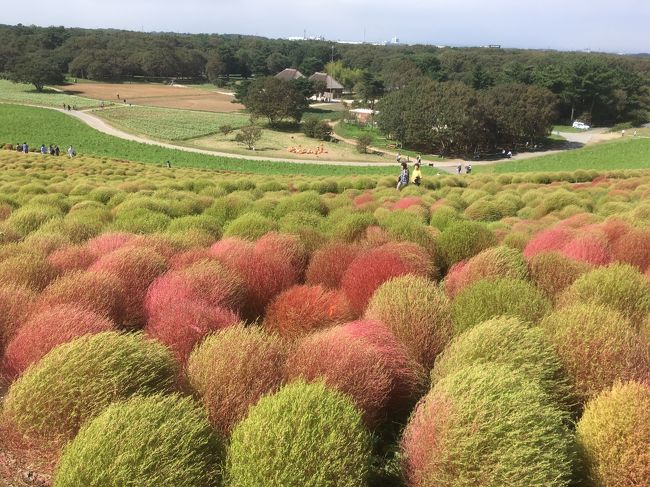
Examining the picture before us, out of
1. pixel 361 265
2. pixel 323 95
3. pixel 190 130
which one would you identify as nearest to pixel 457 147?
pixel 190 130

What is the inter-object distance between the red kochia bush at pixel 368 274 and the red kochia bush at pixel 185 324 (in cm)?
177

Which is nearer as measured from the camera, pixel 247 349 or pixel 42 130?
pixel 247 349

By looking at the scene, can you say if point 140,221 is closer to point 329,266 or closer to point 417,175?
point 329,266

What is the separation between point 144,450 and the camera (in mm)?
3555

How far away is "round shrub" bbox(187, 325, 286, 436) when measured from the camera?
14.7ft

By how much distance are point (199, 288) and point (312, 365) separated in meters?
2.32

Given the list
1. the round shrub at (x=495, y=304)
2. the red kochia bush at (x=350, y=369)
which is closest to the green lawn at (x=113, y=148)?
the round shrub at (x=495, y=304)

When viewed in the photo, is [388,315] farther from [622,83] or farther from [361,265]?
[622,83]

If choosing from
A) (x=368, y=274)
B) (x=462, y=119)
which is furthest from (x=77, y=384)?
(x=462, y=119)

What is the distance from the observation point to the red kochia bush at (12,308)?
18.6 feet

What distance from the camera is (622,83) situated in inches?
3824

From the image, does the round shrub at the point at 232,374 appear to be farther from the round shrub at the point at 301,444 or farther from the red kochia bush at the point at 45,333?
the red kochia bush at the point at 45,333

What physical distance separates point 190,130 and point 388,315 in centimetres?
7286

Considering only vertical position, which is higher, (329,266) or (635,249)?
(635,249)
